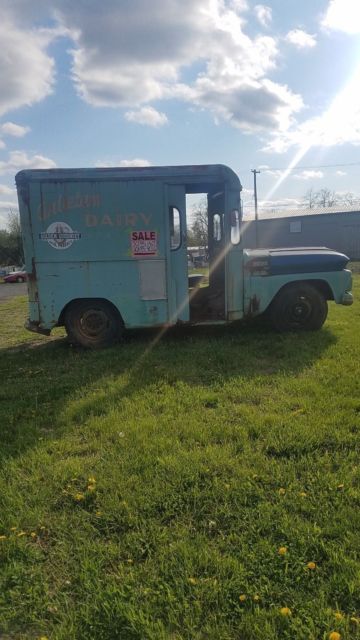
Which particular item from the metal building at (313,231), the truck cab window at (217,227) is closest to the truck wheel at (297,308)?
the truck cab window at (217,227)

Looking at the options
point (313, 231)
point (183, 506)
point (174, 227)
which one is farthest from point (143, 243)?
point (313, 231)

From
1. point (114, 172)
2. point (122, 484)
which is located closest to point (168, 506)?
point (122, 484)

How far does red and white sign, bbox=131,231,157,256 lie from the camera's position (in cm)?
679

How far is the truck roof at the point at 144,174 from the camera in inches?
257

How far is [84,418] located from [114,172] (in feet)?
12.9

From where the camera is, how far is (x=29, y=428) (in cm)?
419

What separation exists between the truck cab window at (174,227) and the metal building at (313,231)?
104 feet

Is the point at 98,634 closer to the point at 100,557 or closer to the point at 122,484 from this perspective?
the point at 100,557

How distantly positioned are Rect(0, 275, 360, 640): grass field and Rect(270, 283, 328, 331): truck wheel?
2.02 metres

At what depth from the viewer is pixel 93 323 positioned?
717 cm

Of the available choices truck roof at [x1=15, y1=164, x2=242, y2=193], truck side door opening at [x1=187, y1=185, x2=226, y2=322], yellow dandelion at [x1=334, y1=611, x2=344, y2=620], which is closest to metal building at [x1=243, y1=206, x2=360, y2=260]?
truck side door opening at [x1=187, y1=185, x2=226, y2=322]

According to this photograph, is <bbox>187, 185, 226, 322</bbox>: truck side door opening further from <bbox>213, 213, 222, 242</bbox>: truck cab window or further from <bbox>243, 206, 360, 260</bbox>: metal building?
<bbox>243, 206, 360, 260</bbox>: metal building

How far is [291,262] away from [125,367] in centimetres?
336

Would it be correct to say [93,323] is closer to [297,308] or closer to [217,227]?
[217,227]
